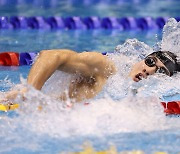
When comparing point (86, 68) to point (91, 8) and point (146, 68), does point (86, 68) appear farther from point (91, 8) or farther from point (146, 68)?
point (91, 8)

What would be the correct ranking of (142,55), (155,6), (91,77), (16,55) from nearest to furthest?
(91,77) < (142,55) < (16,55) < (155,6)

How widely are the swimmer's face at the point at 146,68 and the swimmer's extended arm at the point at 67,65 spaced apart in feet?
0.49

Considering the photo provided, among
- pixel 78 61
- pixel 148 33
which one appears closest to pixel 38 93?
pixel 78 61

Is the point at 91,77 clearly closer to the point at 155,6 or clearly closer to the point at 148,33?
the point at 148,33

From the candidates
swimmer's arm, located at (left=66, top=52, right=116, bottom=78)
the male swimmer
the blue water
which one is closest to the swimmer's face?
the male swimmer

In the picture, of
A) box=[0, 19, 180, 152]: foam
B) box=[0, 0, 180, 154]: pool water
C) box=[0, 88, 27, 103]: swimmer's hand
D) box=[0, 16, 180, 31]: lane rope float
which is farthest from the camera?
box=[0, 16, 180, 31]: lane rope float

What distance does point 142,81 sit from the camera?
3.56 meters

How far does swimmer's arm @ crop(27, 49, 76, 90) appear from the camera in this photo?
314 centimetres

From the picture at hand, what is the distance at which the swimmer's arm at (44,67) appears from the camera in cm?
314

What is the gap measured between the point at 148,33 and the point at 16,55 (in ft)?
7.75

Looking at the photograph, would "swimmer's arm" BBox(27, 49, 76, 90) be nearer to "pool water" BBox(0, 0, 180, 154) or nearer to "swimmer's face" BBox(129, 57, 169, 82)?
"pool water" BBox(0, 0, 180, 154)

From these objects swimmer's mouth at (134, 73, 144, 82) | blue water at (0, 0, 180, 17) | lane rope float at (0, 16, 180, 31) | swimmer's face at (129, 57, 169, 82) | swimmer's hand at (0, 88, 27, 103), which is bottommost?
swimmer's hand at (0, 88, 27, 103)

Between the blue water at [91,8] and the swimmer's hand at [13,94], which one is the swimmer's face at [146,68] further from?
the blue water at [91,8]

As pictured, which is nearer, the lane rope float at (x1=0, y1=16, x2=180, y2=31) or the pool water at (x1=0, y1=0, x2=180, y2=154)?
the pool water at (x1=0, y1=0, x2=180, y2=154)
